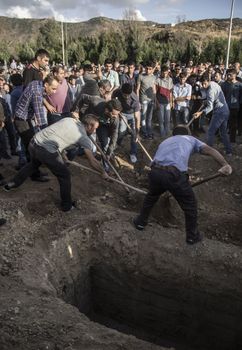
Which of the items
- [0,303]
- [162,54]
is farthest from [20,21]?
[0,303]

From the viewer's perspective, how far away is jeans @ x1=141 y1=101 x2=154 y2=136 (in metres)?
9.98

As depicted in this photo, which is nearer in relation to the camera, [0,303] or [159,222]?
[0,303]

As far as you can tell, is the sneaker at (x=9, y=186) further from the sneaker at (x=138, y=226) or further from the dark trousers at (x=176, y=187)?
the dark trousers at (x=176, y=187)

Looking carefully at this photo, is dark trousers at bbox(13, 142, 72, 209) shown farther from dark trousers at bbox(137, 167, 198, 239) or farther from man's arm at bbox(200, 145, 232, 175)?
man's arm at bbox(200, 145, 232, 175)

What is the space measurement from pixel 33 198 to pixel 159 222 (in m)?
2.19

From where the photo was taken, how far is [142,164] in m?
9.18

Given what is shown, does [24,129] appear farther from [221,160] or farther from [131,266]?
[221,160]

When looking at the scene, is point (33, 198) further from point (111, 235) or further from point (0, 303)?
point (0, 303)

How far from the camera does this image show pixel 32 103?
6.64 metres

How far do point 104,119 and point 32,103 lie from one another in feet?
5.14

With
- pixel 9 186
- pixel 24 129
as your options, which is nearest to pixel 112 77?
pixel 24 129

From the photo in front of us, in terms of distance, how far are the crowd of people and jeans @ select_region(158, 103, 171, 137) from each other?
0.03 meters

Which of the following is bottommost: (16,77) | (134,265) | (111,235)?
(134,265)

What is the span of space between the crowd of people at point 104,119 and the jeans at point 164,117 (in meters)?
0.03
